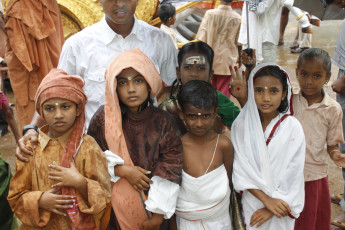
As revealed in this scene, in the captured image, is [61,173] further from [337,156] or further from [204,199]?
[337,156]

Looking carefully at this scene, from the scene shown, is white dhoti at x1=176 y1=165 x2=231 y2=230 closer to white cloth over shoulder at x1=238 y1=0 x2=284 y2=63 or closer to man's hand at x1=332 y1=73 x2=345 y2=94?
man's hand at x1=332 y1=73 x2=345 y2=94

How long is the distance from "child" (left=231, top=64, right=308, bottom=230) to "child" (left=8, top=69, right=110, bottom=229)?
2.95 feet

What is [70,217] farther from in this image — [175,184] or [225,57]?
[225,57]

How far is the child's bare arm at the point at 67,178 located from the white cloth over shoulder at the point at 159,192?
0.19 metres

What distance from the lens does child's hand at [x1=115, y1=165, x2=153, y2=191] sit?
2.00 meters

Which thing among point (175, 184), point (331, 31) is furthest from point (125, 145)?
point (331, 31)

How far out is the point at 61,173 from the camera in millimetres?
1842

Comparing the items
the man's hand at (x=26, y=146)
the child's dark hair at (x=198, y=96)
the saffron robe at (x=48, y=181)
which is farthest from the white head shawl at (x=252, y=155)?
the man's hand at (x=26, y=146)

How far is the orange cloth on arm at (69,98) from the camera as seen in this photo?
1882mm

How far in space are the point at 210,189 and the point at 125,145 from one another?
60cm

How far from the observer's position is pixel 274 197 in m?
2.15

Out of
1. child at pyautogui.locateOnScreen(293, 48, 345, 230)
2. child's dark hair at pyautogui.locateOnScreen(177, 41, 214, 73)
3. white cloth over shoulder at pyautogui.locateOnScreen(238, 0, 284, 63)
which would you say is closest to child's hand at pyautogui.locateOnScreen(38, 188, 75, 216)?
child's dark hair at pyautogui.locateOnScreen(177, 41, 214, 73)

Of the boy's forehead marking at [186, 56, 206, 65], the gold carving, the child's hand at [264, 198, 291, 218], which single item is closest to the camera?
the child's hand at [264, 198, 291, 218]

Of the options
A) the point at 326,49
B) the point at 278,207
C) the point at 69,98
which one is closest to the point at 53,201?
the point at 69,98
